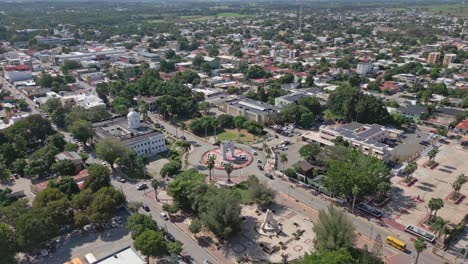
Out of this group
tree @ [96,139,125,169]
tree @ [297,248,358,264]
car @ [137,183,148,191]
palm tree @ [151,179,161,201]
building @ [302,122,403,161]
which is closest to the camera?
tree @ [297,248,358,264]

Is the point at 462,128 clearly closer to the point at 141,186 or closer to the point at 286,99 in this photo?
the point at 286,99

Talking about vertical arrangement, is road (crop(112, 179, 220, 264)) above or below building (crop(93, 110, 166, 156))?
below

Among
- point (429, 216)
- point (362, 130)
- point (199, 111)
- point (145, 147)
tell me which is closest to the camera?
point (429, 216)

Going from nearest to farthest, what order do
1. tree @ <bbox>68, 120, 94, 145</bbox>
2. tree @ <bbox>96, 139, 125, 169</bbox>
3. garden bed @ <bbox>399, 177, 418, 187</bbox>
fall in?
garden bed @ <bbox>399, 177, 418, 187</bbox>, tree @ <bbox>96, 139, 125, 169</bbox>, tree @ <bbox>68, 120, 94, 145</bbox>

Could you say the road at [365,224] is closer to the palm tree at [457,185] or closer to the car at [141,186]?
the palm tree at [457,185]

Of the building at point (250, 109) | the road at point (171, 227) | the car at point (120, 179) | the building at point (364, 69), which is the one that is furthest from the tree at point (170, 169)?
the building at point (364, 69)

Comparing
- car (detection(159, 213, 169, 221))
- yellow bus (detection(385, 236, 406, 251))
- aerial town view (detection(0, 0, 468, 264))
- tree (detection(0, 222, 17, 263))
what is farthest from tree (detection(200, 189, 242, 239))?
tree (detection(0, 222, 17, 263))

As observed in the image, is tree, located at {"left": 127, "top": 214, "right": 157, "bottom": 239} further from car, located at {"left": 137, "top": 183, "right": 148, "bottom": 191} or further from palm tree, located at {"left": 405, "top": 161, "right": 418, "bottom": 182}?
palm tree, located at {"left": 405, "top": 161, "right": 418, "bottom": 182}

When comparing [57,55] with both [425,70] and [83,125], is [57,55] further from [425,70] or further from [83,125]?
[425,70]

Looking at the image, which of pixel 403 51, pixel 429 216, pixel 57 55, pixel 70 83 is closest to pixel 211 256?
pixel 429 216
